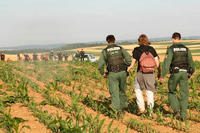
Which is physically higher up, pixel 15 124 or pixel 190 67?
pixel 190 67

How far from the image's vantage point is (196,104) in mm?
6766

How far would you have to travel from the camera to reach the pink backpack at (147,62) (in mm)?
5703

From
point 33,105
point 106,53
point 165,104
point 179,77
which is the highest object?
point 106,53

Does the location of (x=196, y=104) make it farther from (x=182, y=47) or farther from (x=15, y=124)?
(x=15, y=124)

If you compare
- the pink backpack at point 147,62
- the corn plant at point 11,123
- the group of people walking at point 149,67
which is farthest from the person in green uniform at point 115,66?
the corn plant at point 11,123

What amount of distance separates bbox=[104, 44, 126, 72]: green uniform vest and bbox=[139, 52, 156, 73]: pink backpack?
0.44 metres

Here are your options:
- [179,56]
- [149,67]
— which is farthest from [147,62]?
[179,56]

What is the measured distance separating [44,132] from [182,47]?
3410 millimetres

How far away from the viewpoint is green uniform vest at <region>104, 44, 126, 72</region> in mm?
5762

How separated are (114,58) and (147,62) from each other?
2.40 ft

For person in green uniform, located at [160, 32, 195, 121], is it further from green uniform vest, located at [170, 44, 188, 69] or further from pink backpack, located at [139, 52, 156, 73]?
pink backpack, located at [139, 52, 156, 73]

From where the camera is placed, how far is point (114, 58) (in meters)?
5.77

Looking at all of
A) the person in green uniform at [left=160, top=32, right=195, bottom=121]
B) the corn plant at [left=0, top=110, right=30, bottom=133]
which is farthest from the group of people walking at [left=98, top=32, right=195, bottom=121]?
the corn plant at [left=0, top=110, right=30, bottom=133]

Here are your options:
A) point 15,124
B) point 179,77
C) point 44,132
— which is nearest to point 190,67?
point 179,77
